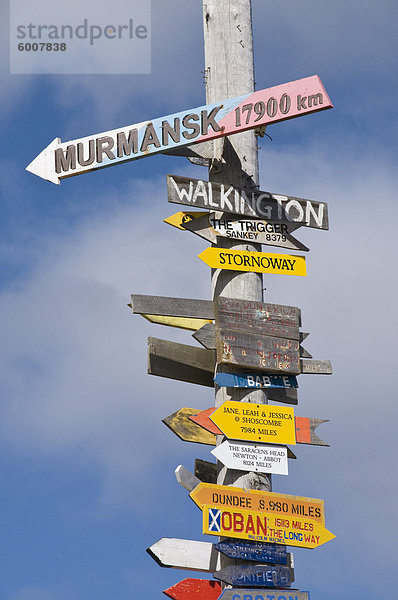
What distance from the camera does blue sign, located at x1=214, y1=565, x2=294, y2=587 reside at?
9383 millimetres

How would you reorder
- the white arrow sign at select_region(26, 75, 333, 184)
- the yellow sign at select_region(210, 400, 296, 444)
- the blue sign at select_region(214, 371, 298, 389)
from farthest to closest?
the white arrow sign at select_region(26, 75, 333, 184) → the blue sign at select_region(214, 371, 298, 389) → the yellow sign at select_region(210, 400, 296, 444)

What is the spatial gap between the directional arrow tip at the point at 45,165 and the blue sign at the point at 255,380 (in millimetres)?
2298

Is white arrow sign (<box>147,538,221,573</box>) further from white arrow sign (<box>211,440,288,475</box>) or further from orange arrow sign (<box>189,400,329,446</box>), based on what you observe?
orange arrow sign (<box>189,400,329,446</box>)

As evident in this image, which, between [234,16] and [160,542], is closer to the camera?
[160,542]

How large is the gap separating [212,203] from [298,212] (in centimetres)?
96

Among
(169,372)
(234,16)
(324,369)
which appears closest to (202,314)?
(169,372)

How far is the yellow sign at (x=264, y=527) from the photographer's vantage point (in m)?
9.50

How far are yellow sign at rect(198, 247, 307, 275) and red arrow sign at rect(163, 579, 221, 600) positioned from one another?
106 inches

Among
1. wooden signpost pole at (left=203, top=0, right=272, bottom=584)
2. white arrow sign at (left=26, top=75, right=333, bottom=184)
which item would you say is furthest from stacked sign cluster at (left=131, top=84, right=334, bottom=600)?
white arrow sign at (left=26, top=75, right=333, bottom=184)

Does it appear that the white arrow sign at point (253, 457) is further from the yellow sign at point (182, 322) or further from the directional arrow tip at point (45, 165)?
the directional arrow tip at point (45, 165)

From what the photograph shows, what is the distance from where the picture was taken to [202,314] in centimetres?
1003

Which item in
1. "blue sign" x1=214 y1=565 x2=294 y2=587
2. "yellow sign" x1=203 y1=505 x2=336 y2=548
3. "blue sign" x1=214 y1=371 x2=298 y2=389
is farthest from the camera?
"blue sign" x1=214 y1=371 x2=298 y2=389

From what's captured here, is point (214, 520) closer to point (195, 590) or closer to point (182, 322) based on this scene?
point (195, 590)

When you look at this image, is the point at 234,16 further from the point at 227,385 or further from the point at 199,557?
the point at 199,557
